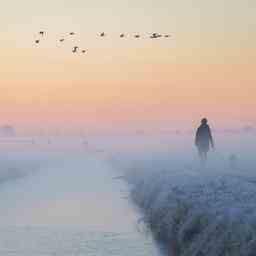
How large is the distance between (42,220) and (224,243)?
50.8ft

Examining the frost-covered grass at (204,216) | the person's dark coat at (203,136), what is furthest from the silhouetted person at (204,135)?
the frost-covered grass at (204,216)

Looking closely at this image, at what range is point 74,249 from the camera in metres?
26.0

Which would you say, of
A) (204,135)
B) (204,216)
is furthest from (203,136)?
(204,216)

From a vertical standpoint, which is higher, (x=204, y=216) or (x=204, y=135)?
(x=204, y=216)

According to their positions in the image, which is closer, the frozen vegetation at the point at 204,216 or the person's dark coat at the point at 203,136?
the frozen vegetation at the point at 204,216

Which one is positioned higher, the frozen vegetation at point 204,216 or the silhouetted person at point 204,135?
the frozen vegetation at point 204,216

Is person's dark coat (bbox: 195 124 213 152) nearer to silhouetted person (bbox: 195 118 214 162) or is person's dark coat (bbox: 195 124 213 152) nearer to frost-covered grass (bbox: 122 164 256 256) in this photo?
silhouetted person (bbox: 195 118 214 162)

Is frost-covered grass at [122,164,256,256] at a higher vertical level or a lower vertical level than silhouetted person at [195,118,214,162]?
higher

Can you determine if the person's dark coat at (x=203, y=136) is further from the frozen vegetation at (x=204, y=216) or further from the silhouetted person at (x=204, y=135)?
the frozen vegetation at (x=204, y=216)

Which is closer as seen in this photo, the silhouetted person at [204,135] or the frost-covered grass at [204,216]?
the frost-covered grass at [204,216]

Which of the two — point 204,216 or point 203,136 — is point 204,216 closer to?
point 204,216

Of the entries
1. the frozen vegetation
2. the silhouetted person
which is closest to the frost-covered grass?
the frozen vegetation

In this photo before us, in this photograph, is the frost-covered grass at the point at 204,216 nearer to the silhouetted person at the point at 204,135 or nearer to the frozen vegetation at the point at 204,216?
the frozen vegetation at the point at 204,216

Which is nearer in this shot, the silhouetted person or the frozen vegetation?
the frozen vegetation
